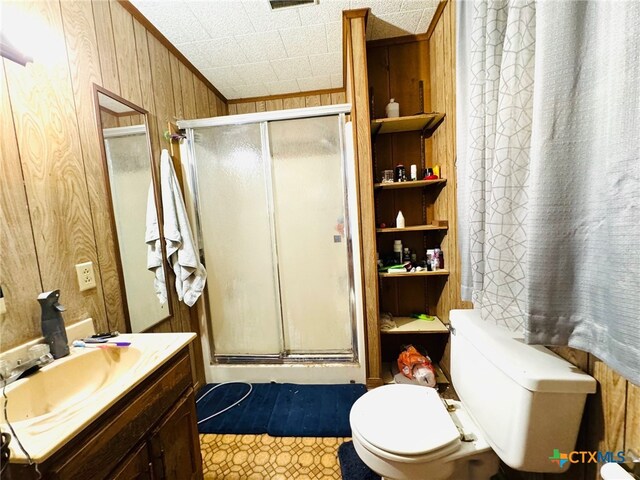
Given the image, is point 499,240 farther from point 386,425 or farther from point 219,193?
point 219,193

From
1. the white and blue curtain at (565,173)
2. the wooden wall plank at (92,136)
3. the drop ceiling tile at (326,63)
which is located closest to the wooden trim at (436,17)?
the drop ceiling tile at (326,63)

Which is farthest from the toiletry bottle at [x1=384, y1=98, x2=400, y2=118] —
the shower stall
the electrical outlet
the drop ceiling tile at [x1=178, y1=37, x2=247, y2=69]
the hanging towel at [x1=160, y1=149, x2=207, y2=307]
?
the electrical outlet

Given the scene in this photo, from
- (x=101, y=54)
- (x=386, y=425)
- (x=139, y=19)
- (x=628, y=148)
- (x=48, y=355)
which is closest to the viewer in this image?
(x=628, y=148)

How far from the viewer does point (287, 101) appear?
2471mm

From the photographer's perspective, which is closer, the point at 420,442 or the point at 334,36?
the point at 420,442

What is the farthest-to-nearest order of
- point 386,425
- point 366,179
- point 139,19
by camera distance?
1. point 366,179
2. point 139,19
3. point 386,425

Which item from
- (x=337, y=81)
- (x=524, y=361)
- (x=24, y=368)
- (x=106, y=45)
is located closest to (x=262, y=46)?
(x=337, y=81)

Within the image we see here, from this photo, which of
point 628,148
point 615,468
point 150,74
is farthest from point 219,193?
point 615,468

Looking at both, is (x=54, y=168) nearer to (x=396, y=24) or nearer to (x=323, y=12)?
(x=323, y=12)

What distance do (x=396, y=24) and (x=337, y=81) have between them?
0.71 metres

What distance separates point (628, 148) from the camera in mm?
488

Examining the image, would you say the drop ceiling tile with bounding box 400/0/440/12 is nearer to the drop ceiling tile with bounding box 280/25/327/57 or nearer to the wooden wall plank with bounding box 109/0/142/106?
the drop ceiling tile with bounding box 280/25/327/57

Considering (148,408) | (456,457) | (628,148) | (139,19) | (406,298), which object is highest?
(139,19)

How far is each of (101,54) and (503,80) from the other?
1743 mm
